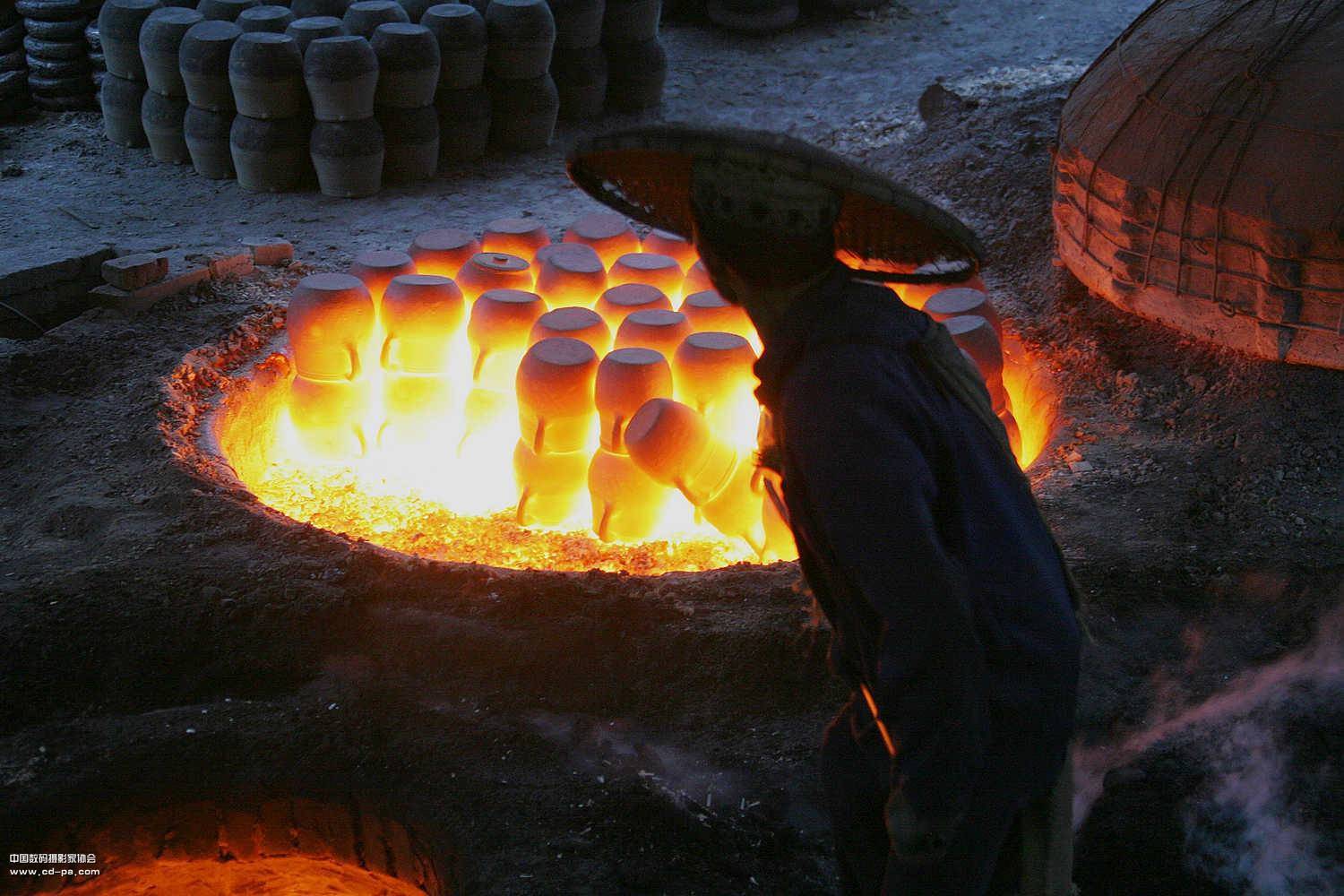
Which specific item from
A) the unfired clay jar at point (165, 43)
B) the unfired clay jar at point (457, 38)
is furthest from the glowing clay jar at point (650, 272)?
the unfired clay jar at point (165, 43)

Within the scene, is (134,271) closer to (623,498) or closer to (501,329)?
(501,329)

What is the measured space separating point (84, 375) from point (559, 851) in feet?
9.34

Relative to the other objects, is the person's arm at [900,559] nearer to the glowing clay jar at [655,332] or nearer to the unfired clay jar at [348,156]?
the glowing clay jar at [655,332]

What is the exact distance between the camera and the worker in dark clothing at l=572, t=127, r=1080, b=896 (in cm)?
150

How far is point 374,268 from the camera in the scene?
A: 4574 mm

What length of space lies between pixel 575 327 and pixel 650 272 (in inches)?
24.4

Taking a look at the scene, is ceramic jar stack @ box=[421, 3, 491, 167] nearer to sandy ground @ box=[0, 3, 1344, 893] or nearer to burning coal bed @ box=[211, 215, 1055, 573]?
burning coal bed @ box=[211, 215, 1055, 573]

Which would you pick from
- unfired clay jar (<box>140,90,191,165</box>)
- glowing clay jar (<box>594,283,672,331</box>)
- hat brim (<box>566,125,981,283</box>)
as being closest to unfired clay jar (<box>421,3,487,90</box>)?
unfired clay jar (<box>140,90,191,165</box>)

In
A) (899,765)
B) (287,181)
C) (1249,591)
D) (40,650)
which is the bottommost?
(287,181)

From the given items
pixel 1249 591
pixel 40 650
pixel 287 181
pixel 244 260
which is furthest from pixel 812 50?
pixel 40 650

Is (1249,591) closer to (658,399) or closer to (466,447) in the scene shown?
(658,399)

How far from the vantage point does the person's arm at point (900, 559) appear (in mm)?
1484

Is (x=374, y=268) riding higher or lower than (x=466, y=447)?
higher

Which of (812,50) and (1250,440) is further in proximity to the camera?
(812,50)
